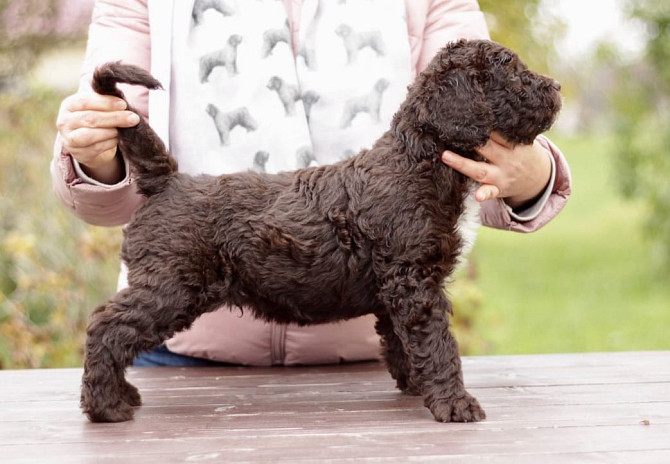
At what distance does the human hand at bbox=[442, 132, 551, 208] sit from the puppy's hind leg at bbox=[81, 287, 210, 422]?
3.86 feet

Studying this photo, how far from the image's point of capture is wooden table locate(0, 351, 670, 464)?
269 centimetres

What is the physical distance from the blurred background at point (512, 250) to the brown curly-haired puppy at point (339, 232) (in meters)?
1.50

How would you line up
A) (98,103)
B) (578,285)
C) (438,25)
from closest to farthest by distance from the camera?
(98,103), (438,25), (578,285)

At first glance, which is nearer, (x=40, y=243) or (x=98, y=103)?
(x=98, y=103)

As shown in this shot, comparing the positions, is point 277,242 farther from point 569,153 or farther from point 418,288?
point 569,153

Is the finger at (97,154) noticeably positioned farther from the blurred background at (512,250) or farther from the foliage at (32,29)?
the foliage at (32,29)

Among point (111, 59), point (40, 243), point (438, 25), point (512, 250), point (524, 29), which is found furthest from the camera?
point (512, 250)

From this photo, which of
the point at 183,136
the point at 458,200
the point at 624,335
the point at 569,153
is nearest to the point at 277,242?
the point at 458,200

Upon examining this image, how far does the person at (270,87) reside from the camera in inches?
151

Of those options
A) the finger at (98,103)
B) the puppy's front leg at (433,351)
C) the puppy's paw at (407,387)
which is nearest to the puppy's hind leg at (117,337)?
the finger at (98,103)

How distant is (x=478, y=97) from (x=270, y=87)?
46.6 inches

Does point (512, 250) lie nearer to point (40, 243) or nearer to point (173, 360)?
point (40, 243)

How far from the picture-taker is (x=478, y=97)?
308cm

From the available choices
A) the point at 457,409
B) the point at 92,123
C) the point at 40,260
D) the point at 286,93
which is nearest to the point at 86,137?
the point at 92,123
